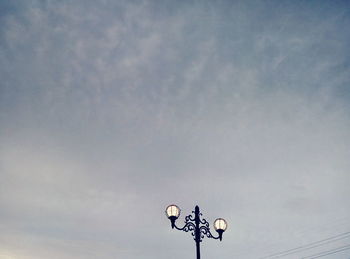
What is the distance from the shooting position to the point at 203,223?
912cm

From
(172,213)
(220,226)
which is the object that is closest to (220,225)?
(220,226)

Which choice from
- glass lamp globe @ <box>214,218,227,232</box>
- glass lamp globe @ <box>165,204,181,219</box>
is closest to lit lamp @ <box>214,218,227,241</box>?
glass lamp globe @ <box>214,218,227,232</box>

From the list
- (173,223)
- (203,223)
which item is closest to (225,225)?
(203,223)

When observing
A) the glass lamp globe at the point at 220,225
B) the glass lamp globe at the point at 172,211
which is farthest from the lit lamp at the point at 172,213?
the glass lamp globe at the point at 220,225

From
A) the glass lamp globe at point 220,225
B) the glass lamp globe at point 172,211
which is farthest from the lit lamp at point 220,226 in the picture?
the glass lamp globe at point 172,211

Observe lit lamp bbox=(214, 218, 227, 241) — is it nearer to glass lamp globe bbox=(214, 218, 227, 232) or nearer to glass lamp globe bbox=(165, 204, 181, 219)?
glass lamp globe bbox=(214, 218, 227, 232)

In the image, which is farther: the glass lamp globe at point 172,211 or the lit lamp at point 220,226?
the lit lamp at point 220,226

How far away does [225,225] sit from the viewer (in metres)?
9.59

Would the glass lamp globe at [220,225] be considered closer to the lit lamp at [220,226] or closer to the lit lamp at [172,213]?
the lit lamp at [220,226]

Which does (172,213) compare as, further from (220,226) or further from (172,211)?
(220,226)

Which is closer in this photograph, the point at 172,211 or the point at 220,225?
the point at 172,211

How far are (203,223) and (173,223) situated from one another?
4.55ft

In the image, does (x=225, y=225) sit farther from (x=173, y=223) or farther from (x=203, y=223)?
(x=173, y=223)

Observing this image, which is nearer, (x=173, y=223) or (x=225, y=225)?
(x=173, y=223)
